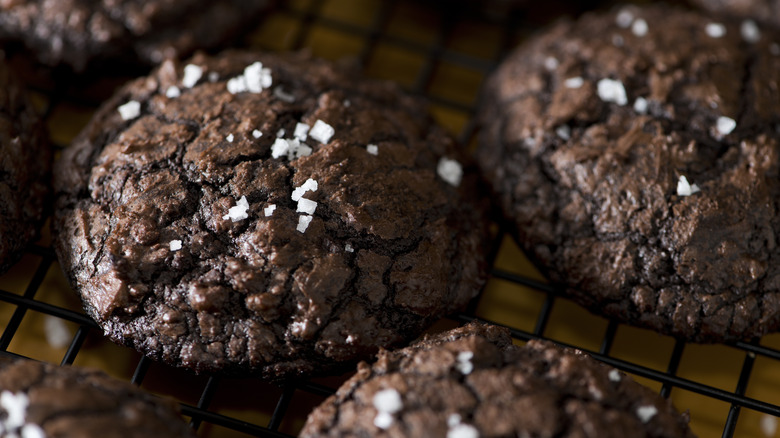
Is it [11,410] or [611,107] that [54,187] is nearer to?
[11,410]

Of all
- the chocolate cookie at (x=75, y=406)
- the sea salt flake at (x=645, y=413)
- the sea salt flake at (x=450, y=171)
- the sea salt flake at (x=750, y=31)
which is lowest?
the chocolate cookie at (x=75, y=406)

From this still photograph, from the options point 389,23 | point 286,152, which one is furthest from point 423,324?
point 389,23

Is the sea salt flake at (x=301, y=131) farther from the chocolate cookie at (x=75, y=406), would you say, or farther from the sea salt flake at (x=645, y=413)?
the sea salt flake at (x=645, y=413)

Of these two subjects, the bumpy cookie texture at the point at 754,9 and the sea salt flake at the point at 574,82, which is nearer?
the sea salt flake at the point at 574,82

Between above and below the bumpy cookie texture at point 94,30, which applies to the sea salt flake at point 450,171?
above

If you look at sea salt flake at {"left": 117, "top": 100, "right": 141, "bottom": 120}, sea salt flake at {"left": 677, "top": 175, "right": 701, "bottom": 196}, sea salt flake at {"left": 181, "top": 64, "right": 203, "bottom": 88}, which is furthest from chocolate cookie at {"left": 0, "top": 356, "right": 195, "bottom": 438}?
sea salt flake at {"left": 677, "top": 175, "right": 701, "bottom": 196}

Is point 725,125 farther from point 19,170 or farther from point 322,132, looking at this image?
point 19,170

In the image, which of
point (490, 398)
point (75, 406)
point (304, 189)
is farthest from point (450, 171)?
point (75, 406)

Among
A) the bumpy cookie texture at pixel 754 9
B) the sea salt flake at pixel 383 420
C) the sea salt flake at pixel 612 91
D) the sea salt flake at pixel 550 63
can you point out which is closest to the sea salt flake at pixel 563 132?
the sea salt flake at pixel 612 91
